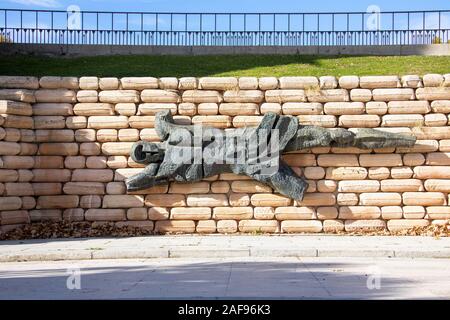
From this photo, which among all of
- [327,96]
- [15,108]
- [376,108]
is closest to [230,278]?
[327,96]

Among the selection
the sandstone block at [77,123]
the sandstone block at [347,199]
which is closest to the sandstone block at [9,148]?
the sandstone block at [77,123]

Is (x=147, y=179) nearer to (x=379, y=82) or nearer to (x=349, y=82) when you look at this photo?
(x=349, y=82)

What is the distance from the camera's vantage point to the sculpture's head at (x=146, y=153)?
13.5m

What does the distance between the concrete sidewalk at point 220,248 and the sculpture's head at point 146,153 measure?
5.42 ft

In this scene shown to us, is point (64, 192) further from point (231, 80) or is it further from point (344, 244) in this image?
point (344, 244)

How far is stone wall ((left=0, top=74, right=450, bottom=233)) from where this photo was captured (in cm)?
1370

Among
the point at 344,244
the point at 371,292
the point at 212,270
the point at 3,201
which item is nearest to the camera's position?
the point at 371,292

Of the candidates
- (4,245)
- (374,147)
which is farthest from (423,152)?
(4,245)

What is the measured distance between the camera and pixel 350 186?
13688 mm

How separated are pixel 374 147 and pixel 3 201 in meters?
7.40

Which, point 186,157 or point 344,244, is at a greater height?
point 186,157

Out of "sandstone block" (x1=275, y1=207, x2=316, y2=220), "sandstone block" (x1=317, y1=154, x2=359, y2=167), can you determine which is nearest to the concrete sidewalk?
"sandstone block" (x1=275, y1=207, x2=316, y2=220)

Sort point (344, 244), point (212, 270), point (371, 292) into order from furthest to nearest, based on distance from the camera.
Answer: point (344, 244) → point (212, 270) → point (371, 292)
